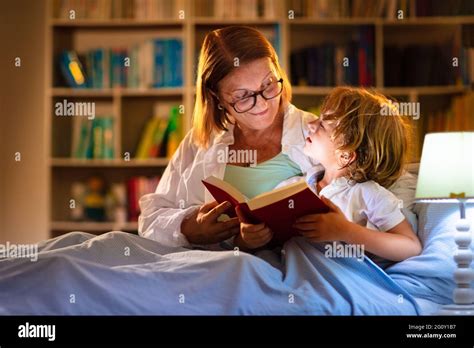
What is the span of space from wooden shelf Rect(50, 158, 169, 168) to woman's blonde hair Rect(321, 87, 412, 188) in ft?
4.24

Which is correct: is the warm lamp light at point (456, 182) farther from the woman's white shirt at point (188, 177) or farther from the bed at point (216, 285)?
the woman's white shirt at point (188, 177)

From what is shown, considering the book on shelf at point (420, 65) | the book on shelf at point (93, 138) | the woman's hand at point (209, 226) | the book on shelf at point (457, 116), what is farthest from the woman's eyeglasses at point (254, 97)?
the book on shelf at point (93, 138)

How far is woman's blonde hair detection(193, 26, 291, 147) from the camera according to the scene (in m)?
1.93

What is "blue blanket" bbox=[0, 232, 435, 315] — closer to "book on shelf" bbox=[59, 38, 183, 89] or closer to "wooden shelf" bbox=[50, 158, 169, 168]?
"wooden shelf" bbox=[50, 158, 169, 168]

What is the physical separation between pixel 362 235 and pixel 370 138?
224mm

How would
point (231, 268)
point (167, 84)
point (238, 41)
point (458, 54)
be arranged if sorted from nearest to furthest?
point (231, 268), point (238, 41), point (458, 54), point (167, 84)

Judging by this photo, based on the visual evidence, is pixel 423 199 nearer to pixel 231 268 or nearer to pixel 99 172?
pixel 231 268

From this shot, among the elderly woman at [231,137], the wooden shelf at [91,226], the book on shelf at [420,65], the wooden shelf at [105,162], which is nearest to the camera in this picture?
the elderly woman at [231,137]

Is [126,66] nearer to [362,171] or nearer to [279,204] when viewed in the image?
[362,171]

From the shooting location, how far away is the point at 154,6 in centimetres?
310

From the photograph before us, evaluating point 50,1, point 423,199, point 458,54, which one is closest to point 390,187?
point 423,199

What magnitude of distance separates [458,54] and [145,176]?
3.98ft

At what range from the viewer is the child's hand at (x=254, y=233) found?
1.69 m
